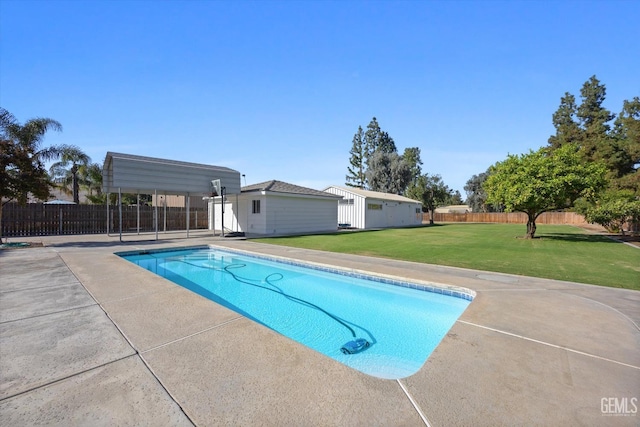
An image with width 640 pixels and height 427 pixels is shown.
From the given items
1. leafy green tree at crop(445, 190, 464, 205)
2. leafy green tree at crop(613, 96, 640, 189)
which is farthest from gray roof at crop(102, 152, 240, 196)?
leafy green tree at crop(445, 190, 464, 205)

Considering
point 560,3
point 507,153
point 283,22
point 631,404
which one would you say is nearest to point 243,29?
point 283,22

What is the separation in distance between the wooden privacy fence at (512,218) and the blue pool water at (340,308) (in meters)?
40.5

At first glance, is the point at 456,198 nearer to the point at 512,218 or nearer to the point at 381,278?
the point at 512,218

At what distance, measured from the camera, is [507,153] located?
16.4 meters

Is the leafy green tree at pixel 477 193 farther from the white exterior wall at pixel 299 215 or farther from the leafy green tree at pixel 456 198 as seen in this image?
the white exterior wall at pixel 299 215

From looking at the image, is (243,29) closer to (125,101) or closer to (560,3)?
(125,101)

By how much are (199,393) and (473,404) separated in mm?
1997

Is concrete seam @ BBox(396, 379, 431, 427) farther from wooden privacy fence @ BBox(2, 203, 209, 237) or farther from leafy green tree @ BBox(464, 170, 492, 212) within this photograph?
leafy green tree @ BBox(464, 170, 492, 212)

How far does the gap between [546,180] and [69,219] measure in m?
26.4

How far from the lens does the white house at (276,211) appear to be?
59.9 feet

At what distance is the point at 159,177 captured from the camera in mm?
14414

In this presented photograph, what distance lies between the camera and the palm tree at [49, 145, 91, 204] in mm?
22000

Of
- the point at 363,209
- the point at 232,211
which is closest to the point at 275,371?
the point at 232,211

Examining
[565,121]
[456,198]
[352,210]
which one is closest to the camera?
[352,210]
